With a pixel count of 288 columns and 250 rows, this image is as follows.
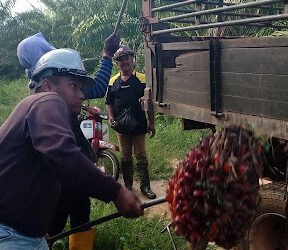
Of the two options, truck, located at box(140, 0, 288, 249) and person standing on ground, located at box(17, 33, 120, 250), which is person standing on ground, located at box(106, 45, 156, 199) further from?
person standing on ground, located at box(17, 33, 120, 250)

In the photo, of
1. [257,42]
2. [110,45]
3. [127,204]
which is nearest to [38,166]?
[127,204]

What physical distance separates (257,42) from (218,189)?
1.29m

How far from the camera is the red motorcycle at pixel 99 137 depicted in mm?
6098

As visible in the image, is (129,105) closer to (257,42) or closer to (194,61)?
(194,61)

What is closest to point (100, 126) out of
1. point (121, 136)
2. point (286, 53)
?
point (121, 136)

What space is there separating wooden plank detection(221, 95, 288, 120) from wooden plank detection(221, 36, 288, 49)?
14.6 inches

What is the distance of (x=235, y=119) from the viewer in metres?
3.04

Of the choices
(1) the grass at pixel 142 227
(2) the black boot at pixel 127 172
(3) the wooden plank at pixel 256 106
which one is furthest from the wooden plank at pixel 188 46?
(2) the black boot at pixel 127 172

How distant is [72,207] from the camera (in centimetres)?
343

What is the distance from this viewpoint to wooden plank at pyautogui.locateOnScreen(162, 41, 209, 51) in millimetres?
3354

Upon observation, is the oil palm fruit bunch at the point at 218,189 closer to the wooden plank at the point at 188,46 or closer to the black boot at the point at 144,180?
the wooden plank at the point at 188,46

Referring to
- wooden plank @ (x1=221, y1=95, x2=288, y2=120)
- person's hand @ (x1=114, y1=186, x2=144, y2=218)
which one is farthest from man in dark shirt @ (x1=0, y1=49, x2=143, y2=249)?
wooden plank @ (x1=221, y1=95, x2=288, y2=120)

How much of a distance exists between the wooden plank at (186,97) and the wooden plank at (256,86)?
0.24 meters

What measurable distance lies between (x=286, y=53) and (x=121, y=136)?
335cm
